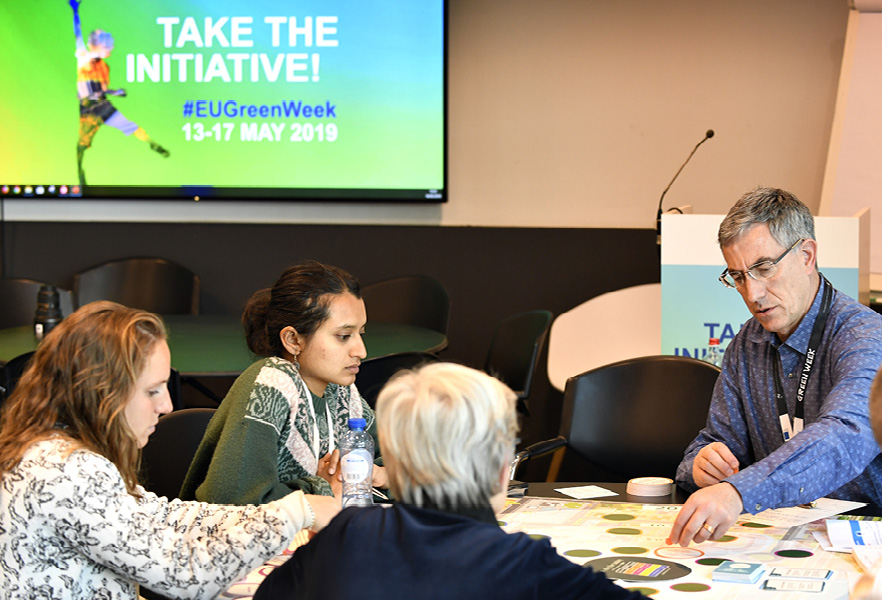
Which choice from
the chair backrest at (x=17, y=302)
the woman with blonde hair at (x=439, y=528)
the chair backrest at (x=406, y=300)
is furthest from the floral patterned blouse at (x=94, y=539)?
the chair backrest at (x=17, y=302)

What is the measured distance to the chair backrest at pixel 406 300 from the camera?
207 inches

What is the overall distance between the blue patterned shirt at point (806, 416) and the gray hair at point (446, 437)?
75cm

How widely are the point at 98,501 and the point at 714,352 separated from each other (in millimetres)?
2588

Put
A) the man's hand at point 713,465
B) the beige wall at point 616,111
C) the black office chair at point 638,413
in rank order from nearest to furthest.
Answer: the man's hand at point 713,465, the black office chair at point 638,413, the beige wall at point 616,111

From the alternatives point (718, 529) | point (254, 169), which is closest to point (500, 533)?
point (718, 529)

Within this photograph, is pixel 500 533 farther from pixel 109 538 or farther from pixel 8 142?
pixel 8 142

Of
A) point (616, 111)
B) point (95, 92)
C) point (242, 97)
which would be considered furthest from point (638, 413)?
point (95, 92)

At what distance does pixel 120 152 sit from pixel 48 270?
854 millimetres

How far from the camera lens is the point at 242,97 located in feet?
18.8

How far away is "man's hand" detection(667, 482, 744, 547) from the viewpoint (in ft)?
6.05

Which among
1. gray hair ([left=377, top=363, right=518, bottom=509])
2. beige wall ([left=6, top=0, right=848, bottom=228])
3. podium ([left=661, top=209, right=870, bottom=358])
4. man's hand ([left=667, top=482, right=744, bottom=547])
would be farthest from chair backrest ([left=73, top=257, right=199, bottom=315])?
gray hair ([left=377, top=363, right=518, bottom=509])

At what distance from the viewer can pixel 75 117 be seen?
579 cm

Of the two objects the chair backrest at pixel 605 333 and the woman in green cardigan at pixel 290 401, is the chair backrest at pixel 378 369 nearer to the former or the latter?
the woman in green cardigan at pixel 290 401

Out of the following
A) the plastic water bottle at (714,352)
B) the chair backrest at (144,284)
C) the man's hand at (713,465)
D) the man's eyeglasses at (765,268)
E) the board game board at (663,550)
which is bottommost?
the board game board at (663,550)
